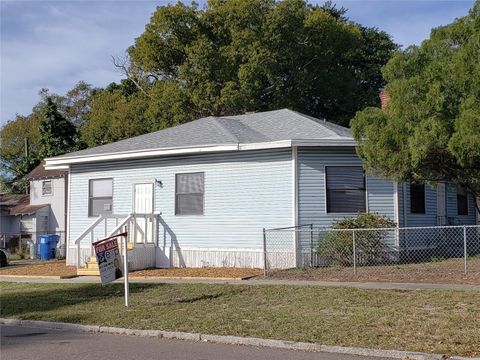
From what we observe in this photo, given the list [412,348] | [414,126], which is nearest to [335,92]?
[414,126]

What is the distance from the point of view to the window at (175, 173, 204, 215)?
18719 millimetres

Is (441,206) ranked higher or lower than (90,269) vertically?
higher

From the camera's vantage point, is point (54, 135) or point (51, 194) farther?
point (54, 135)

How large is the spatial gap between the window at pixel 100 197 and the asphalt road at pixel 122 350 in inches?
423

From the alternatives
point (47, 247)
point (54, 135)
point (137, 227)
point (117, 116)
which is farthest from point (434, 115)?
point (54, 135)

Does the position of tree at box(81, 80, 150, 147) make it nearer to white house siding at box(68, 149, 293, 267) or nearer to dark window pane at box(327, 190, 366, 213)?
white house siding at box(68, 149, 293, 267)

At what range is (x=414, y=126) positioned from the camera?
1274 centimetres

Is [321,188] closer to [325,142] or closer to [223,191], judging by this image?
[325,142]

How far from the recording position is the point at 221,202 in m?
18.3

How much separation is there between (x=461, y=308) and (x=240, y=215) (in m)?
8.95

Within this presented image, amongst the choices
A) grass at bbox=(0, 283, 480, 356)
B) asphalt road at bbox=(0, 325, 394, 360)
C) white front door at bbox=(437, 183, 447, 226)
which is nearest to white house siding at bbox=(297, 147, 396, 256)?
white front door at bbox=(437, 183, 447, 226)

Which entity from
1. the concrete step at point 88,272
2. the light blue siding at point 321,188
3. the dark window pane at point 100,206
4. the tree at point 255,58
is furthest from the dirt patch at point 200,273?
the tree at point 255,58

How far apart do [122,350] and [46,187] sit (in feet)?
117

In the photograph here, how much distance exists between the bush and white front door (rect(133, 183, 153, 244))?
5.84 m
